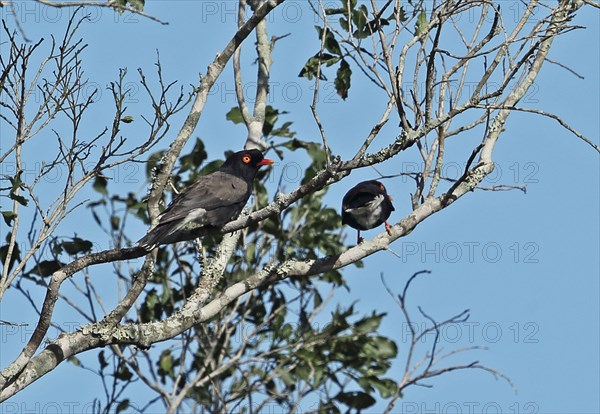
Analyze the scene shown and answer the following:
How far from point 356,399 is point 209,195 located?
134 inches

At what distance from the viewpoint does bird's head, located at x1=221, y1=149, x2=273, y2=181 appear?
973cm

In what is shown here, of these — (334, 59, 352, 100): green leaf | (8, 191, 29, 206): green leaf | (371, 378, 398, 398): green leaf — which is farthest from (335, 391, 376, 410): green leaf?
(8, 191, 29, 206): green leaf

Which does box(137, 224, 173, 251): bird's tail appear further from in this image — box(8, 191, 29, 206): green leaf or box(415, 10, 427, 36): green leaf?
box(415, 10, 427, 36): green leaf

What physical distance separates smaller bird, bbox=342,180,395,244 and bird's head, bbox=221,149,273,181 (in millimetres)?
907

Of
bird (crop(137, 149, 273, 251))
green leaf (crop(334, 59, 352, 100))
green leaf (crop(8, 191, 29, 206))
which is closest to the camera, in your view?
green leaf (crop(8, 191, 29, 206))

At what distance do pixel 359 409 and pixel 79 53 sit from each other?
527 centimetres

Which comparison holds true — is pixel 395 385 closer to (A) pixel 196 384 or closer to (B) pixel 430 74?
(A) pixel 196 384

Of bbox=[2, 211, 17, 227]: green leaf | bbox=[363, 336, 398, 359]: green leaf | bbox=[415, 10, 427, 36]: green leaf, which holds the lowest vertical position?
bbox=[2, 211, 17, 227]: green leaf

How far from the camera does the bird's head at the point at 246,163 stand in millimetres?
9734

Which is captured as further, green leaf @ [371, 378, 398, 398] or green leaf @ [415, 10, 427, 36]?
green leaf @ [371, 378, 398, 398]

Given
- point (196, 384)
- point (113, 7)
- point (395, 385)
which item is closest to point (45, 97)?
point (113, 7)

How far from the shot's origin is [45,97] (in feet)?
23.6

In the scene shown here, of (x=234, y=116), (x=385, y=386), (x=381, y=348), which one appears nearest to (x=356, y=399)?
(x=385, y=386)

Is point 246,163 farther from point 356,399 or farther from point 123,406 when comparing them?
point 123,406
